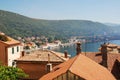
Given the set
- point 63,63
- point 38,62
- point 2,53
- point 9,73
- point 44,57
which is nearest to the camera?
point 9,73

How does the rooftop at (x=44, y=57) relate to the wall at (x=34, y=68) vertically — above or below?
above

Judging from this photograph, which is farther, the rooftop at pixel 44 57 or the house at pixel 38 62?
the rooftop at pixel 44 57

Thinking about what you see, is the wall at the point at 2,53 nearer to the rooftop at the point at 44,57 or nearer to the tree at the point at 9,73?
the rooftop at the point at 44,57

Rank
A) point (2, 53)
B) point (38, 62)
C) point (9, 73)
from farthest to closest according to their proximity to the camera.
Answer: point (2, 53), point (38, 62), point (9, 73)

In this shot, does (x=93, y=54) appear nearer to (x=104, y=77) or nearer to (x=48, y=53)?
(x=48, y=53)

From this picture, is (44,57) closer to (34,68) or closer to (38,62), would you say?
(38,62)

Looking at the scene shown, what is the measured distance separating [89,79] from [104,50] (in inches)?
498

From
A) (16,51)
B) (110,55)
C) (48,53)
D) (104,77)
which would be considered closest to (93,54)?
(110,55)

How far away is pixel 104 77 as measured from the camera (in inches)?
1174

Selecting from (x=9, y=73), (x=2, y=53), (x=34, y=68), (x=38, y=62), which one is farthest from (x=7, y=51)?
(x=9, y=73)

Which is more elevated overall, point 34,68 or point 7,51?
point 7,51

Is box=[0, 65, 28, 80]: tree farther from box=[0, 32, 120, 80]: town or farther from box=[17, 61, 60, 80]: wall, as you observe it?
box=[17, 61, 60, 80]: wall

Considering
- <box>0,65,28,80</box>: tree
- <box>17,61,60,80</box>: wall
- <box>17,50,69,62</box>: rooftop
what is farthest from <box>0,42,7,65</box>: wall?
<box>0,65,28,80</box>: tree

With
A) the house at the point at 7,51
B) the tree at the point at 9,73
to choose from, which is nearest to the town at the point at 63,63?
the house at the point at 7,51
